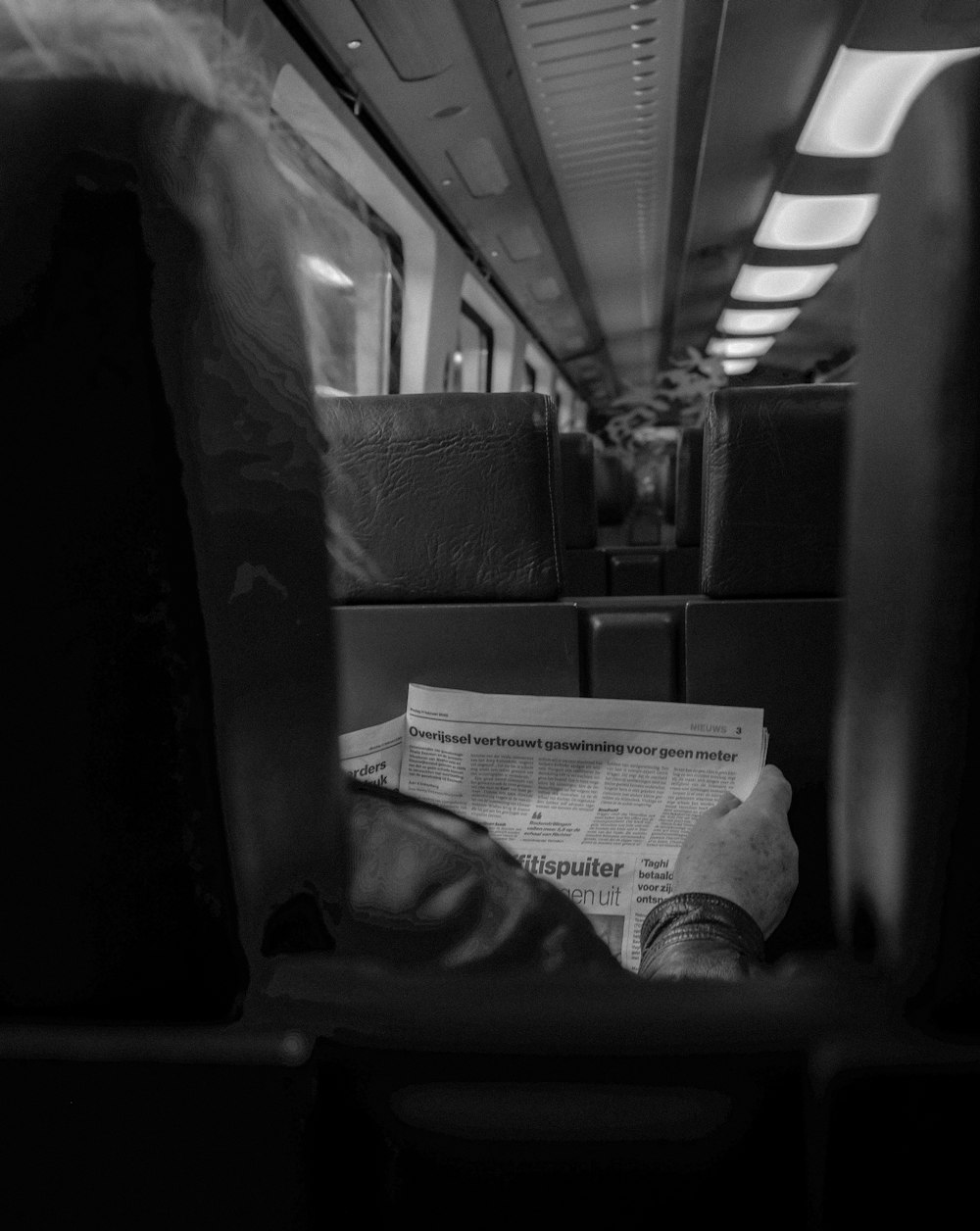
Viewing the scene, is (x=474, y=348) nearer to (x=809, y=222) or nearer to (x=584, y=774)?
(x=809, y=222)

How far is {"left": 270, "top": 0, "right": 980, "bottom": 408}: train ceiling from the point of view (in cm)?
429

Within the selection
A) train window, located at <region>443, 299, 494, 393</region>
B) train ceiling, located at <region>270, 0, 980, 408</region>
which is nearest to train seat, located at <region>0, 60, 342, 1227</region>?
train ceiling, located at <region>270, 0, 980, 408</region>

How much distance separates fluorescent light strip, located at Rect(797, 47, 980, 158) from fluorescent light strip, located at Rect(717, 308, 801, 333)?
5452 mm

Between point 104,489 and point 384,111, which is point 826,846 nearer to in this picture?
point 104,489

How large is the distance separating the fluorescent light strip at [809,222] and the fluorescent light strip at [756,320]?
304cm

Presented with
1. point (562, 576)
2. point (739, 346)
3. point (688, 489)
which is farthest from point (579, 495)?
point (739, 346)

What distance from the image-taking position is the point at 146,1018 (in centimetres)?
41

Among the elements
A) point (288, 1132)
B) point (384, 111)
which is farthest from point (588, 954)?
point (384, 111)

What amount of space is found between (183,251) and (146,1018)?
0.30 meters

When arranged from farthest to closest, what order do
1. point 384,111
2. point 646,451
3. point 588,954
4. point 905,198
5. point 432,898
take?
point 646,451 → point 384,111 → point 432,898 → point 588,954 → point 905,198

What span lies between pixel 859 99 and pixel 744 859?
5.91m

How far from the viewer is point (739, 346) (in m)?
14.3

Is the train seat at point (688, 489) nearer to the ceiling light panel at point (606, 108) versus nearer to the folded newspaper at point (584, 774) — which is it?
the folded newspaper at point (584, 774)

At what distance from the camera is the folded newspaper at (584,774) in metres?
0.95
